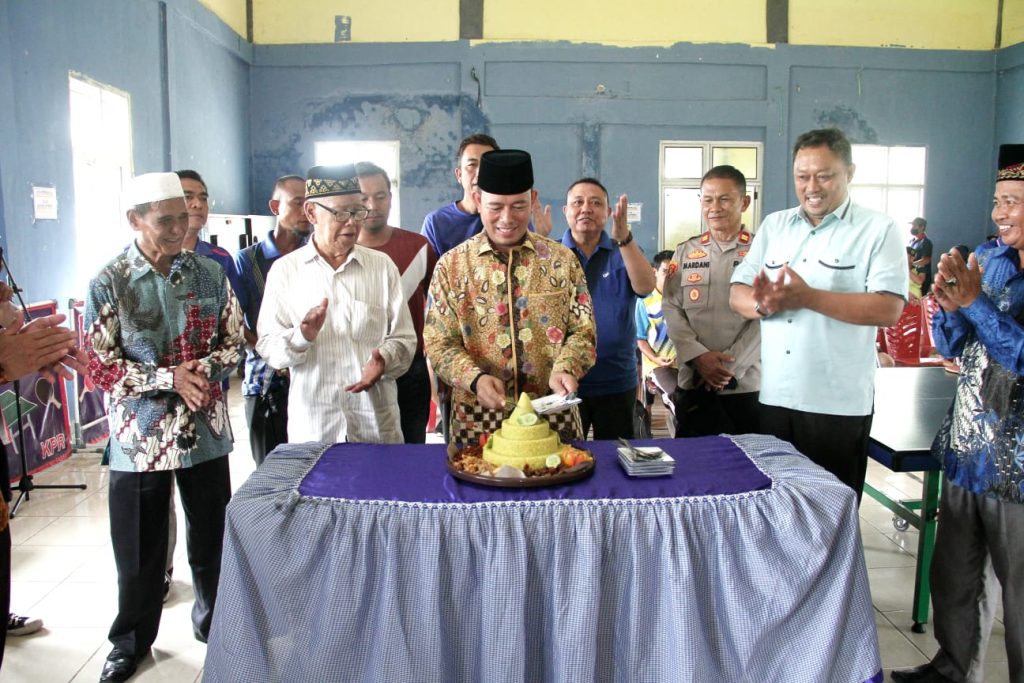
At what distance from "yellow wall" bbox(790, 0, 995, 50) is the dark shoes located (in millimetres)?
9657

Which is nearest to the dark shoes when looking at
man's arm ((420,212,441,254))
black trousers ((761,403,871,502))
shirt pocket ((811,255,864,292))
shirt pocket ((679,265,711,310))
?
black trousers ((761,403,871,502))

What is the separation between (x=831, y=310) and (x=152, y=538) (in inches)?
90.7

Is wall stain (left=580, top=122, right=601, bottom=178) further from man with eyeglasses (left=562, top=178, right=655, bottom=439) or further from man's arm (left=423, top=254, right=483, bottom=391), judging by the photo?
man's arm (left=423, top=254, right=483, bottom=391)

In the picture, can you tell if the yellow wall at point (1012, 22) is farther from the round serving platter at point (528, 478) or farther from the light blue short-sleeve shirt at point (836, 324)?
the round serving platter at point (528, 478)

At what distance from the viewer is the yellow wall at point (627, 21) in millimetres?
10344

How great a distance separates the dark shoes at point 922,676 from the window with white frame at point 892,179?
9358 millimetres

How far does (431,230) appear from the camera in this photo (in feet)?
11.5

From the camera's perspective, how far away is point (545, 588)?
187 centimetres

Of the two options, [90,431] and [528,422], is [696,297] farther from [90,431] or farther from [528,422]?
[90,431]

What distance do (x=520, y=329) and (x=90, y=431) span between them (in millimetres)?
4423

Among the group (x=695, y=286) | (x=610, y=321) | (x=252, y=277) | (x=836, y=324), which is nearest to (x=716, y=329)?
(x=695, y=286)

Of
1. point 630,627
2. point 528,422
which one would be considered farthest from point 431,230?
point 630,627

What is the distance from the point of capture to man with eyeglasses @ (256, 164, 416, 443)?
264 centimetres

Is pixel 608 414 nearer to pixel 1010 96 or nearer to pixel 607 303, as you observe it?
pixel 607 303
